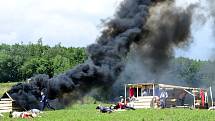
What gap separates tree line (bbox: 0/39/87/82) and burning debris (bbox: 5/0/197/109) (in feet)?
232

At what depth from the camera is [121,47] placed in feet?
150

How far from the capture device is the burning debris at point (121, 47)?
147 feet

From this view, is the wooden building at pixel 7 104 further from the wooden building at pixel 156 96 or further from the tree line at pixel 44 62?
the tree line at pixel 44 62

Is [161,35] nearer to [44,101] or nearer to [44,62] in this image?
[44,101]

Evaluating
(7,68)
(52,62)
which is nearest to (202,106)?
(52,62)

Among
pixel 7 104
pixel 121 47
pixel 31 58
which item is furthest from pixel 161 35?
pixel 31 58

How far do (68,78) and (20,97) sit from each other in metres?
5.04

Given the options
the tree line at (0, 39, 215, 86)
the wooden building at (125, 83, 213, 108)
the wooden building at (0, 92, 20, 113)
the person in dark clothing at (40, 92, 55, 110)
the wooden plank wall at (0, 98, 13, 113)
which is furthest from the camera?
the tree line at (0, 39, 215, 86)

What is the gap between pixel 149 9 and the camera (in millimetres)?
46094

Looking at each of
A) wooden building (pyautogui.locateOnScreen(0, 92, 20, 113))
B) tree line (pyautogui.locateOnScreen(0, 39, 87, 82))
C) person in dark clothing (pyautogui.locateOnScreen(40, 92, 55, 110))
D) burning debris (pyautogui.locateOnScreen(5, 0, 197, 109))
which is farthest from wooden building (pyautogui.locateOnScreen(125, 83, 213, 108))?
tree line (pyautogui.locateOnScreen(0, 39, 87, 82))

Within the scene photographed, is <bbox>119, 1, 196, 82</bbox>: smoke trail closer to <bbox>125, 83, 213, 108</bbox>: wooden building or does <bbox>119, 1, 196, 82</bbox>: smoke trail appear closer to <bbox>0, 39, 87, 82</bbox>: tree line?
<bbox>125, 83, 213, 108</bbox>: wooden building

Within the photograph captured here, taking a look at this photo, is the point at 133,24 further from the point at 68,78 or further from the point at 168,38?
the point at 68,78

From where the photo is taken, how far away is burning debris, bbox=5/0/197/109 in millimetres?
44750

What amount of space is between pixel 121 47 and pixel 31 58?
3514 inches
